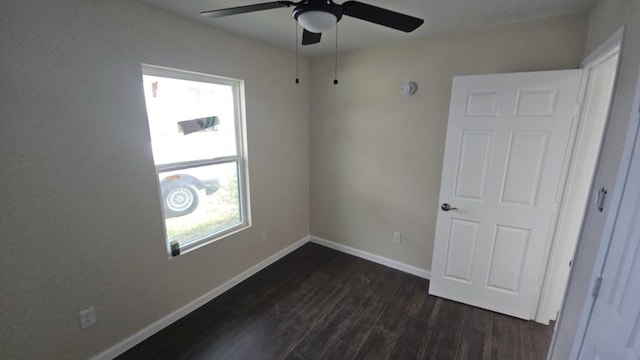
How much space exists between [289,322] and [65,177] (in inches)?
72.2

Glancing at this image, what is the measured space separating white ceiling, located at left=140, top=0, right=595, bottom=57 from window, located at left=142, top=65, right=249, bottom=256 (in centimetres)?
46

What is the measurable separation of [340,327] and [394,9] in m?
2.42

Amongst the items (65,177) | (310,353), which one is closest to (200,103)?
(65,177)

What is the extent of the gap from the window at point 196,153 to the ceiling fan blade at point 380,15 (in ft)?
4.69

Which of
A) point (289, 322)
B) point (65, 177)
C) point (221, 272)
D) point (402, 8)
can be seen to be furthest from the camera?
point (221, 272)

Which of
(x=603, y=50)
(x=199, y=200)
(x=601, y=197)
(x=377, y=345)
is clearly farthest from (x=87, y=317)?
(x=603, y=50)

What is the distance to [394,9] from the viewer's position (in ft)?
5.85

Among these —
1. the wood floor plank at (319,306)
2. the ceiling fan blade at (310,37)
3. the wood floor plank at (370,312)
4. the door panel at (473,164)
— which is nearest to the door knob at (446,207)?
the door panel at (473,164)

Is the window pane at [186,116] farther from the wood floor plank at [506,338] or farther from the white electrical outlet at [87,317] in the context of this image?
the wood floor plank at [506,338]

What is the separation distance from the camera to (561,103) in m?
1.83

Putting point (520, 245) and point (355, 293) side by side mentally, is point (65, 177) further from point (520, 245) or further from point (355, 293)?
point (520, 245)

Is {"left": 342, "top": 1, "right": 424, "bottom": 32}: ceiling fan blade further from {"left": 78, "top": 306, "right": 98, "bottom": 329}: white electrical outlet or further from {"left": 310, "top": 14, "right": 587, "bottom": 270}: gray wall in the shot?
{"left": 78, "top": 306, "right": 98, "bottom": 329}: white electrical outlet

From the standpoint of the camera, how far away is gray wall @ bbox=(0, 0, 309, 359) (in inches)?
53.2

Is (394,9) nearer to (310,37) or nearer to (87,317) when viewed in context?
(310,37)
